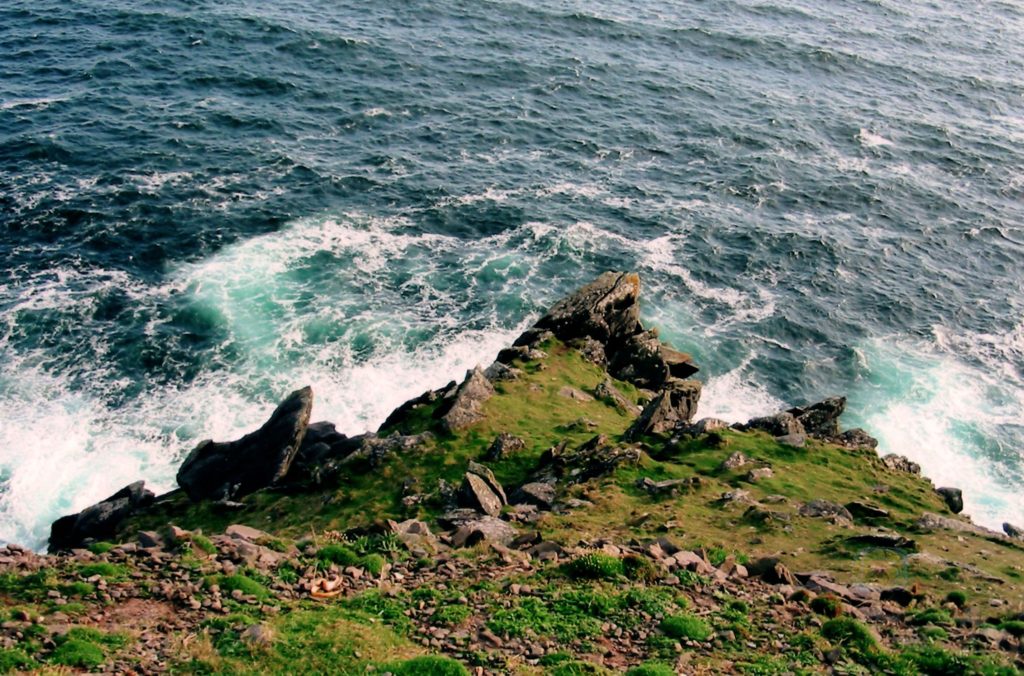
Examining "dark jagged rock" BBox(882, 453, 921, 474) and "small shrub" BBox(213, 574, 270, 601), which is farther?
"dark jagged rock" BBox(882, 453, 921, 474)

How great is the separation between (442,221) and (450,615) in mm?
61935

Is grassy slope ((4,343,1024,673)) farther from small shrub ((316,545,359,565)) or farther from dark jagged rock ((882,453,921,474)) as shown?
small shrub ((316,545,359,565))

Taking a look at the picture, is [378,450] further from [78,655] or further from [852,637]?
[852,637]

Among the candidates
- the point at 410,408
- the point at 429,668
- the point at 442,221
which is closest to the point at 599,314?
the point at 410,408

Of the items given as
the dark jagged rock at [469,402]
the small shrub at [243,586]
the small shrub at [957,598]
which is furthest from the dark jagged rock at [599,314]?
the small shrub at [243,586]

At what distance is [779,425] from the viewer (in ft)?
164

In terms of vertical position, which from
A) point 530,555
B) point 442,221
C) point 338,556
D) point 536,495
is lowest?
point 442,221

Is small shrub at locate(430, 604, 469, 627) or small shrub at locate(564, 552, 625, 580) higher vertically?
small shrub at locate(430, 604, 469, 627)

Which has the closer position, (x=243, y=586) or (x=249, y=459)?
(x=243, y=586)

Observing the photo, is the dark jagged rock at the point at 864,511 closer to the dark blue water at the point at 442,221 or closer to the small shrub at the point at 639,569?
the small shrub at the point at 639,569

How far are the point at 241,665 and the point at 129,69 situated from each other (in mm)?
101781

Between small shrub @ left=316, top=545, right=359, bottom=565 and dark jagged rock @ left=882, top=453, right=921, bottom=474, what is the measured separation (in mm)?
32609

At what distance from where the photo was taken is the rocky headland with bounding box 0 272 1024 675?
24641 mm

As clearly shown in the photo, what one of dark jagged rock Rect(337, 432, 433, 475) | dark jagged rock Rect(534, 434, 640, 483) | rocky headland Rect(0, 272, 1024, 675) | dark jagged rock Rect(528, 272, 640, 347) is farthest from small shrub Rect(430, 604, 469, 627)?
dark jagged rock Rect(528, 272, 640, 347)
